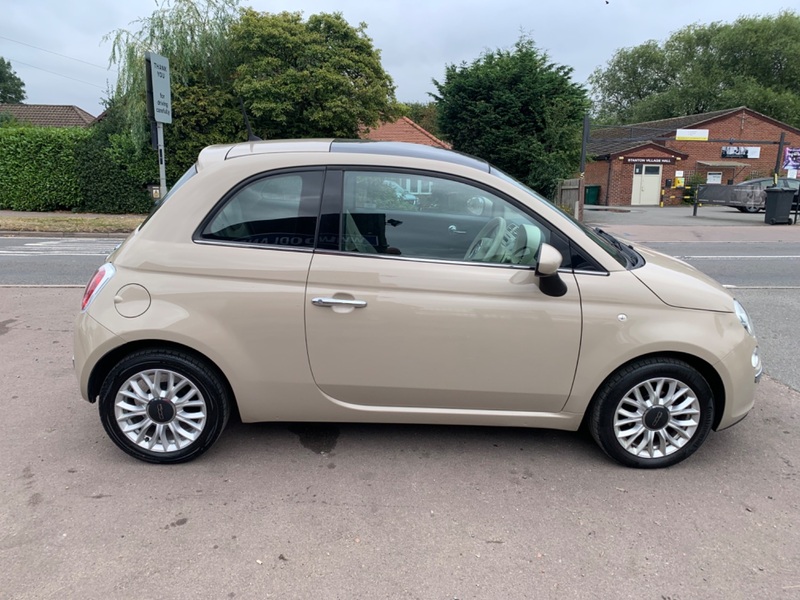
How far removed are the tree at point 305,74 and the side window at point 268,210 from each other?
16.0 metres

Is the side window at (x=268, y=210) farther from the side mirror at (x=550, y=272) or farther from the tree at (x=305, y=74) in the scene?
the tree at (x=305, y=74)

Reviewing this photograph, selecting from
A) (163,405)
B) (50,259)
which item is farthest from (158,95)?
(163,405)

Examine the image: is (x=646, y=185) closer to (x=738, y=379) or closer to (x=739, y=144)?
(x=739, y=144)

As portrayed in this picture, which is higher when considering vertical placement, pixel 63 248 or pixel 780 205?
pixel 780 205

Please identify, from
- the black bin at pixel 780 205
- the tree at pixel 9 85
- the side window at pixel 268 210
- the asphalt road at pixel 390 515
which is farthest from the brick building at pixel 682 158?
the tree at pixel 9 85

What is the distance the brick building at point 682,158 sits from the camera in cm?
3441

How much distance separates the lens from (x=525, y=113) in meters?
19.8

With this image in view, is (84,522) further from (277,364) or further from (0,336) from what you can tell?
(0,336)

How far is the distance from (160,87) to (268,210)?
12056 millimetres

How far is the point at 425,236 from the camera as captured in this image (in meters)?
3.13

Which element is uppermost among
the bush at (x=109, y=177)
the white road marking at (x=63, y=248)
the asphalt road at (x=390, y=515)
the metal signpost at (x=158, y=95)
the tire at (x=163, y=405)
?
the metal signpost at (x=158, y=95)

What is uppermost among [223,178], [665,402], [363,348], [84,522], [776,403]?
[223,178]

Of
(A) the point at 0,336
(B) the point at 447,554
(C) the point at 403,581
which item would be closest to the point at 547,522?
(B) the point at 447,554

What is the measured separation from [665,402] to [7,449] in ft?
12.3
